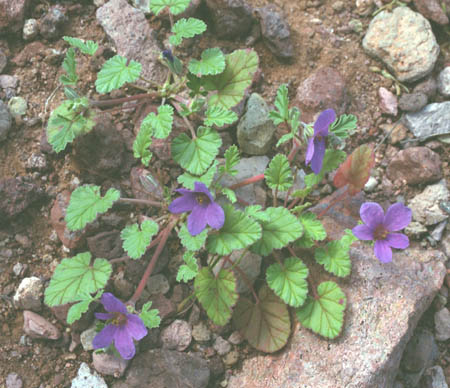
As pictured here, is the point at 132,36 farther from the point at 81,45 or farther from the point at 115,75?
the point at 115,75

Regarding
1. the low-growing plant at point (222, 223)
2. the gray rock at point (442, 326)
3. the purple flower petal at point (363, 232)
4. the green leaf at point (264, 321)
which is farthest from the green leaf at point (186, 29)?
the gray rock at point (442, 326)

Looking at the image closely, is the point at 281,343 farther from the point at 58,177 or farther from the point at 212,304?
the point at 58,177

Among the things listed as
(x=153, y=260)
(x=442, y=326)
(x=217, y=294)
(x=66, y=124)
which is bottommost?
(x=442, y=326)

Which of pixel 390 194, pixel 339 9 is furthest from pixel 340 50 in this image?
pixel 390 194

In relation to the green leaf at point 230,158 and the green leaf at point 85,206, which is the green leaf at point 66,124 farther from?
the green leaf at point 230,158

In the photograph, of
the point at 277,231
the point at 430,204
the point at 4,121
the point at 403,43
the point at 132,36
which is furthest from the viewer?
the point at 403,43

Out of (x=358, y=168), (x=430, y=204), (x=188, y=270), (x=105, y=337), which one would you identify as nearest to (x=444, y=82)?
(x=430, y=204)
